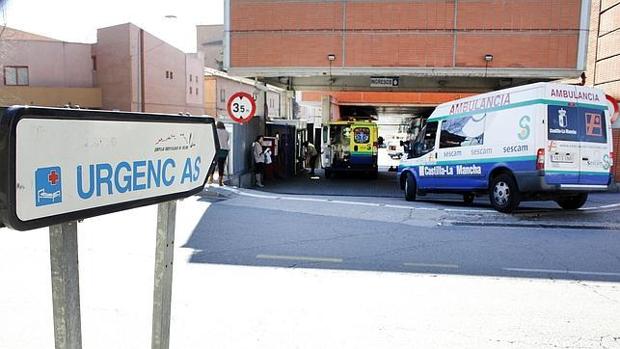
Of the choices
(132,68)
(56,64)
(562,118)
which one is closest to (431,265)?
(562,118)

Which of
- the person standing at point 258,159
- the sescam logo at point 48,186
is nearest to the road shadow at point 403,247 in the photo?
the sescam logo at point 48,186

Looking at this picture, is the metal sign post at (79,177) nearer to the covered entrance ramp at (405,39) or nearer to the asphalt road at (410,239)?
the asphalt road at (410,239)

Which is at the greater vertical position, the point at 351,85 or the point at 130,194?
the point at 351,85

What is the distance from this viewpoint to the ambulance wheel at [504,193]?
10938mm

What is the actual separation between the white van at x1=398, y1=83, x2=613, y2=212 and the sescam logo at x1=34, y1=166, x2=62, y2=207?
1006cm

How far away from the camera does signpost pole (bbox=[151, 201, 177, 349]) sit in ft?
7.90

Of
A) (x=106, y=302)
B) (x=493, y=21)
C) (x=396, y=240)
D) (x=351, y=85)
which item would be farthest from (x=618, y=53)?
(x=106, y=302)

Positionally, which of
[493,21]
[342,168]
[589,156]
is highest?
[493,21]

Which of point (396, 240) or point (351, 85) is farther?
point (351, 85)

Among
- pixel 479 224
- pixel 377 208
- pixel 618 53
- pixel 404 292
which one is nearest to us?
pixel 404 292

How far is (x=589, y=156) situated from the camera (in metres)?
10.8

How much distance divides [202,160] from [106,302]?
311 cm

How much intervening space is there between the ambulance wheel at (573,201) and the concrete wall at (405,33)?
584 cm

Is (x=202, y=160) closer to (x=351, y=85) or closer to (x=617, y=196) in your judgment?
(x=617, y=196)
